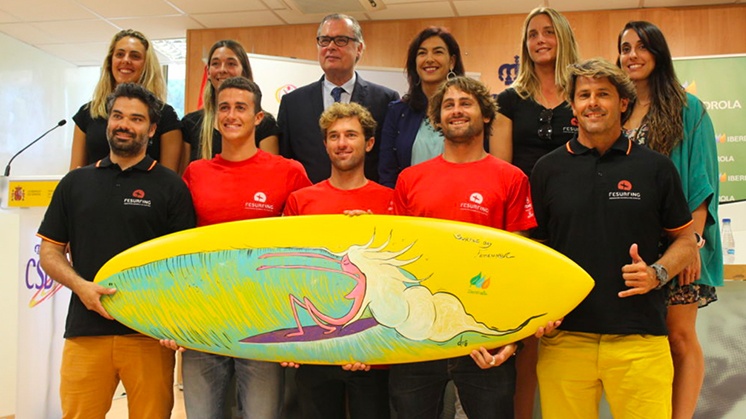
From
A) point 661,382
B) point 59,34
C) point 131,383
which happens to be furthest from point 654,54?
point 59,34

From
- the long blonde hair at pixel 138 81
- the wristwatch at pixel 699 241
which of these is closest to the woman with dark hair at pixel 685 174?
the wristwatch at pixel 699 241

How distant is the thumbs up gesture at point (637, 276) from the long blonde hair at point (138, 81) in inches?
73.7

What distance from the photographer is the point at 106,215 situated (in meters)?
1.85

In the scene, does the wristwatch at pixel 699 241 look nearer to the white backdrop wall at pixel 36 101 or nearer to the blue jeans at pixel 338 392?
the blue jeans at pixel 338 392

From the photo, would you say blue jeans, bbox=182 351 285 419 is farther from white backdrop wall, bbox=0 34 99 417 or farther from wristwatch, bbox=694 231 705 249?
white backdrop wall, bbox=0 34 99 417

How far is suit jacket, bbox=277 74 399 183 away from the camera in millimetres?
2438

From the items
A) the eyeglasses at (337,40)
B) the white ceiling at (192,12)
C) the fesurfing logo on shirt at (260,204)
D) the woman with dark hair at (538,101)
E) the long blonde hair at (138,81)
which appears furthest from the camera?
the white ceiling at (192,12)

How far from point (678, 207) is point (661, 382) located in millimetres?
486

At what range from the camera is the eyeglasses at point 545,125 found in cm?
206

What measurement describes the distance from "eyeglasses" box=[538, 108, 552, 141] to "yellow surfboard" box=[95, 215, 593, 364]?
0.56 metres

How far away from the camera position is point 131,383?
6.05 feet

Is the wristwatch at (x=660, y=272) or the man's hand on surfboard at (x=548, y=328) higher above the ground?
the wristwatch at (x=660, y=272)

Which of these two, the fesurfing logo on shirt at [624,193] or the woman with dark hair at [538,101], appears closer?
the fesurfing logo on shirt at [624,193]
